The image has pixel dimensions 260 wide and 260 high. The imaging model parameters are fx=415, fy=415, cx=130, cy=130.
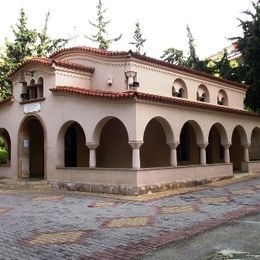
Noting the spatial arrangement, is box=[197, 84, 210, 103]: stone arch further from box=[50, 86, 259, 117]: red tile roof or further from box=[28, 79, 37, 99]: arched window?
box=[28, 79, 37, 99]: arched window

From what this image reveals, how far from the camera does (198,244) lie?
25.0 ft

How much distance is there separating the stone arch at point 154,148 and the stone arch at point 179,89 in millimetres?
2105

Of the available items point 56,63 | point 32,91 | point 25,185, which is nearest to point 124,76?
point 56,63

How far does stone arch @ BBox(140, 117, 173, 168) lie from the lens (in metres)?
19.6

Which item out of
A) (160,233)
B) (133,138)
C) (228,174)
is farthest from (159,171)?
(160,233)

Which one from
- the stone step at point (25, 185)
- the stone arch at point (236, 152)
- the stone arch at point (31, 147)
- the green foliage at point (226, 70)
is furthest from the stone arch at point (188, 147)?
the green foliage at point (226, 70)

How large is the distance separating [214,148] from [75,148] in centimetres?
871

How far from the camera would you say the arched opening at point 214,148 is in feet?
79.3

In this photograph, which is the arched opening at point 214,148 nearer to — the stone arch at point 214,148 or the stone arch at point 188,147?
the stone arch at point 214,148

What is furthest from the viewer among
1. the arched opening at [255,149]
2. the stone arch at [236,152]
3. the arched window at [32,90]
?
the arched opening at [255,149]

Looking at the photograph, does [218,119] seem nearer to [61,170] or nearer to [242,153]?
[242,153]

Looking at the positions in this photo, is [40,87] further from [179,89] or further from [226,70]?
[226,70]

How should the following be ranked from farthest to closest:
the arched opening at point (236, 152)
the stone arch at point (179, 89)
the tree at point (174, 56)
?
the tree at point (174, 56)
the arched opening at point (236, 152)
the stone arch at point (179, 89)

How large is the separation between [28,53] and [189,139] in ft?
52.6
